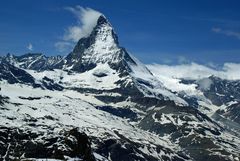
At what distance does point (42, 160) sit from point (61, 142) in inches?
1188

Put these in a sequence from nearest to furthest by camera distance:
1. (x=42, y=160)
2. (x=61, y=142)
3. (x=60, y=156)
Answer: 1. (x=42, y=160)
2. (x=60, y=156)
3. (x=61, y=142)

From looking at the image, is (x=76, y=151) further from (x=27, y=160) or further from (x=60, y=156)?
(x=27, y=160)

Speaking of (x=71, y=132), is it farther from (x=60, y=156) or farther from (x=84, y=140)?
(x=60, y=156)

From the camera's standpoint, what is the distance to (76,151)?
166625 millimetres

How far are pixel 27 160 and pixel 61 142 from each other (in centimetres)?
2601

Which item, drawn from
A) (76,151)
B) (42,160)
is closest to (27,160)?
(42,160)

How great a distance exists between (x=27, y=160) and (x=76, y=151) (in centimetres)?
2499

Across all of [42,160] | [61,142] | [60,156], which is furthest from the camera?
[61,142]

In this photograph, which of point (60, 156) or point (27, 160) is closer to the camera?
point (27, 160)

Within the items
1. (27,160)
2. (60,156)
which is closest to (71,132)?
(60,156)

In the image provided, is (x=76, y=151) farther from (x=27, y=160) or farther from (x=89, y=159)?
(x=27, y=160)

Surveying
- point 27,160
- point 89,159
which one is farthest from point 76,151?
point 27,160

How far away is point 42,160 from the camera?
456ft

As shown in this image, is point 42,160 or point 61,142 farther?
point 61,142
